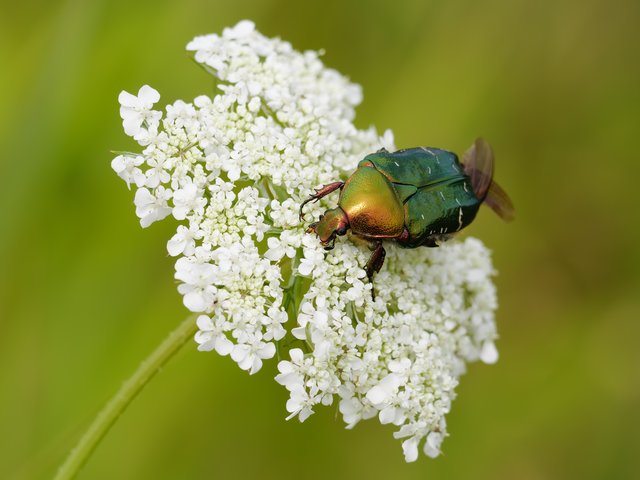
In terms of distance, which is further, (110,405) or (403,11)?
(403,11)

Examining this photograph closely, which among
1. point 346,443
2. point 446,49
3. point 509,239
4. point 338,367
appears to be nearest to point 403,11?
point 446,49

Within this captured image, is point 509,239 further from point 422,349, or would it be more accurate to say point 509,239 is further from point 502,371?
point 422,349

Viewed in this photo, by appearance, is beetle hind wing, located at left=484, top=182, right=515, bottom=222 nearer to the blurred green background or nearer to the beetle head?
the beetle head

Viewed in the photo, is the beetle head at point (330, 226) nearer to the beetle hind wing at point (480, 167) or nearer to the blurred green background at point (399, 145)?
the beetle hind wing at point (480, 167)

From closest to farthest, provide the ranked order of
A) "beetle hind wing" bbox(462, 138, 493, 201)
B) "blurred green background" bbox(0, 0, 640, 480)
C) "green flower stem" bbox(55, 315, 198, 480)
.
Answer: "green flower stem" bbox(55, 315, 198, 480) → "beetle hind wing" bbox(462, 138, 493, 201) → "blurred green background" bbox(0, 0, 640, 480)

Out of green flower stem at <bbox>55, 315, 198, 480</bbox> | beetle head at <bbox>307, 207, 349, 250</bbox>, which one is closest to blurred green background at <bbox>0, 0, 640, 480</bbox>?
green flower stem at <bbox>55, 315, 198, 480</bbox>

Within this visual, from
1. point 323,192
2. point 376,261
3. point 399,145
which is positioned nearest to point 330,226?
point 323,192
